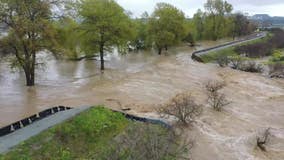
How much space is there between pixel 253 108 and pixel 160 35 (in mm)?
30616

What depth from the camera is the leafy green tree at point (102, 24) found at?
36344 mm

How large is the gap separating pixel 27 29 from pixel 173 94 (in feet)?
40.7

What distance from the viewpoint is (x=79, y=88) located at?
2870cm

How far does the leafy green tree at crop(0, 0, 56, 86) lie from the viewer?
1051 inches

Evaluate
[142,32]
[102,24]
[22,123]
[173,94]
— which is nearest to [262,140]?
[173,94]

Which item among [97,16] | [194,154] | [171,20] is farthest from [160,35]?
[194,154]

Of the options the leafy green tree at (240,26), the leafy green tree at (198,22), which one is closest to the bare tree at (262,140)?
the leafy green tree at (198,22)

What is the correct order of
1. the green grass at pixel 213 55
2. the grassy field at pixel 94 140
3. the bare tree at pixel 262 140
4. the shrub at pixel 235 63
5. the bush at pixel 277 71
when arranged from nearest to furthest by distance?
the grassy field at pixel 94 140, the bare tree at pixel 262 140, the bush at pixel 277 71, the shrub at pixel 235 63, the green grass at pixel 213 55

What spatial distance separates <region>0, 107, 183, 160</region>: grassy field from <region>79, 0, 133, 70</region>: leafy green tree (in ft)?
69.3

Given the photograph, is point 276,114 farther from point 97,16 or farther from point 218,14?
point 218,14

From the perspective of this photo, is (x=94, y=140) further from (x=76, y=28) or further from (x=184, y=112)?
(x=76, y=28)

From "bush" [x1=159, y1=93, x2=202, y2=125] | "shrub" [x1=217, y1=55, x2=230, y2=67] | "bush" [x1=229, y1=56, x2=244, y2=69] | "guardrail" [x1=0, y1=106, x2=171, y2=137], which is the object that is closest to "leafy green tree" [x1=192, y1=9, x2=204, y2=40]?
"shrub" [x1=217, y1=55, x2=230, y2=67]

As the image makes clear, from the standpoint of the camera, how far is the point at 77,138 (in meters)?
13.7

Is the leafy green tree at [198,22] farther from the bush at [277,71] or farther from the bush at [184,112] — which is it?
the bush at [184,112]
